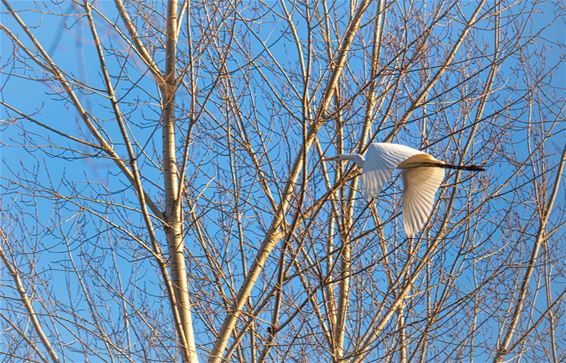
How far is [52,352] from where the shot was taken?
14.3ft

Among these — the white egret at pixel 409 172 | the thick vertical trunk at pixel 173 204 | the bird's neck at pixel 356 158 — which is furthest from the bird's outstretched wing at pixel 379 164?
the thick vertical trunk at pixel 173 204

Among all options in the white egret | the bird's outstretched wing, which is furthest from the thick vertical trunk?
the bird's outstretched wing

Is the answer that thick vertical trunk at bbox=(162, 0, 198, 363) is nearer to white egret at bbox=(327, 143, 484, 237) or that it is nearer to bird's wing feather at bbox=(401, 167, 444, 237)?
white egret at bbox=(327, 143, 484, 237)

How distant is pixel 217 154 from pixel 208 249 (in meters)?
0.65

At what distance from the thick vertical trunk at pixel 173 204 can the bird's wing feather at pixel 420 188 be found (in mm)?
1333

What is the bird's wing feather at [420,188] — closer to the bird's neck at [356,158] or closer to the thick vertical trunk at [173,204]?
the bird's neck at [356,158]

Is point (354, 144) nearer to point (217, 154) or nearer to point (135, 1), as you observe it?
point (217, 154)

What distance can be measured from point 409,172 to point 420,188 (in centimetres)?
11

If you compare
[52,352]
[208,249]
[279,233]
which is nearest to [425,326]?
[279,233]

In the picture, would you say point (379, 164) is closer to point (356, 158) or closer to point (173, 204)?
point (356, 158)

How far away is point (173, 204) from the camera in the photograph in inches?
158

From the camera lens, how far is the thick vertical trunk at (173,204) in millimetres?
3867

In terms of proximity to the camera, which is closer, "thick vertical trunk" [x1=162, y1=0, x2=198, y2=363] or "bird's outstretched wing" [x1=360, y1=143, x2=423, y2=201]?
"bird's outstretched wing" [x1=360, y1=143, x2=423, y2=201]

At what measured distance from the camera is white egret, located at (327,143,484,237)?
317 centimetres
